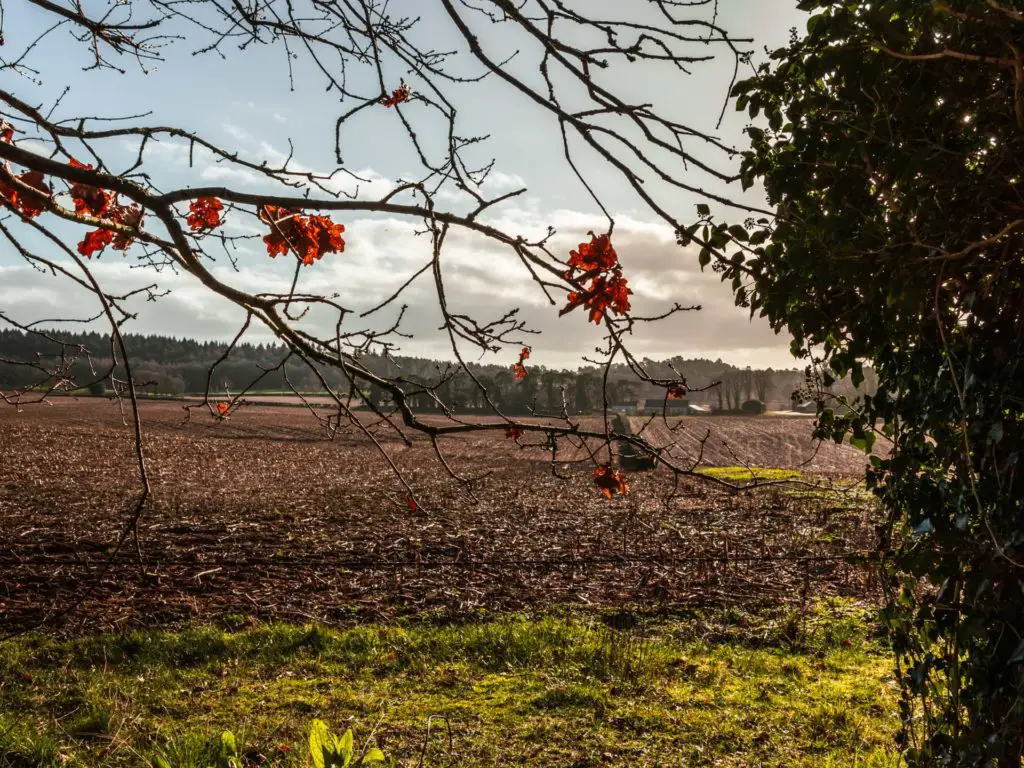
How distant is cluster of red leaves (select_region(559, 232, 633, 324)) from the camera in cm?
253

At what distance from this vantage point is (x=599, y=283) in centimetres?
258

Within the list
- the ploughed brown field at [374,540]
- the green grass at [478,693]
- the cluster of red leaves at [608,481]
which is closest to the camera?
the cluster of red leaves at [608,481]

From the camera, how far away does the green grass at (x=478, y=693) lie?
13.3ft

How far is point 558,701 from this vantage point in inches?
195

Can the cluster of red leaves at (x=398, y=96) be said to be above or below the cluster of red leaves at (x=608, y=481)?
above

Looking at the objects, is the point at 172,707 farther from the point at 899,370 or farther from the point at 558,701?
the point at 899,370

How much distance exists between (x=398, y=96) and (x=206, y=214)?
3.39 ft

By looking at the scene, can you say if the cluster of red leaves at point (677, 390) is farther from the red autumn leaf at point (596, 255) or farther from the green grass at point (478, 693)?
the green grass at point (478, 693)

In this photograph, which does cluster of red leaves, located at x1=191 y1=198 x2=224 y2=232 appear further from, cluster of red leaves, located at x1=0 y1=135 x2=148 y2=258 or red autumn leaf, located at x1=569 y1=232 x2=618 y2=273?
red autumn leaf, located at x1=569 y1=232 x2=618 y2=273

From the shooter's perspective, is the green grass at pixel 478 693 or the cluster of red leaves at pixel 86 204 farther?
the green grass at pixel 478 693

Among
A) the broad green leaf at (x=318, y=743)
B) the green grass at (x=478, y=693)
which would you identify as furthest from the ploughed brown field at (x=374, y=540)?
the broad green leaf at (x=318, y=743)

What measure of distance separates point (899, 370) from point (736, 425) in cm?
5019

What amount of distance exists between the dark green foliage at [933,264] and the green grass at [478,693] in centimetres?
199

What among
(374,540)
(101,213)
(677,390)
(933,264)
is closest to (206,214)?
(101,213)
